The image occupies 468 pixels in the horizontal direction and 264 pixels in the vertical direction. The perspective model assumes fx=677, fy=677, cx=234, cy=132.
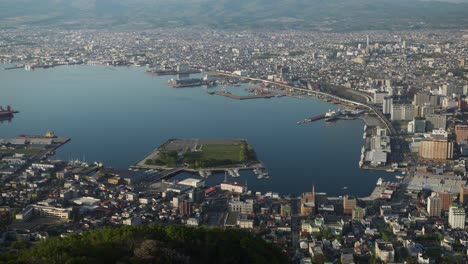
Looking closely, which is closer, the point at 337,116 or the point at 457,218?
the point at 457,218

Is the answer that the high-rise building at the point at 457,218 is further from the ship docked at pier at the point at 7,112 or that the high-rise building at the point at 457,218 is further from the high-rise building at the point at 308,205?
the ship docked at pier at the point at 7,112

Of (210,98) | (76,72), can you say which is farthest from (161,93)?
(76,72)

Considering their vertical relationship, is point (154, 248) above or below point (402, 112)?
above

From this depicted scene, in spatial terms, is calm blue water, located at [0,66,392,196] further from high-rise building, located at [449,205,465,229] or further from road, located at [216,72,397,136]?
high-rise building, located at [449,205,465,229]

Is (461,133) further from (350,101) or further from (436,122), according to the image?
(350,101)

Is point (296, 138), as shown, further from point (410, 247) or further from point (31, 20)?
point (31, 20)

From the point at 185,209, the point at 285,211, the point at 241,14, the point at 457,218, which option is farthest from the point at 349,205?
the point at 241,14
